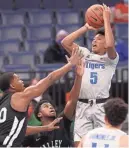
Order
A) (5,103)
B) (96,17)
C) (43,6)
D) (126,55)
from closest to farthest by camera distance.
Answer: (5,103), (96,17), (126,55), (43,6)

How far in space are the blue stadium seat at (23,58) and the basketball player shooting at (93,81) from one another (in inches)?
203

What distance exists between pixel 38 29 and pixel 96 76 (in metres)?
6.50

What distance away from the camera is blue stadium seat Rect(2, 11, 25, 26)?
53.2 ft

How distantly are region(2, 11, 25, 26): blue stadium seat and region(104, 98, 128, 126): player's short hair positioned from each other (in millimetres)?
9249

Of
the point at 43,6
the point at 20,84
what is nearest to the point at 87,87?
the point at 20,84

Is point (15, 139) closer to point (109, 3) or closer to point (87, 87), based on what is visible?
point (87, 87)

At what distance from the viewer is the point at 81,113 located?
9.80 metres

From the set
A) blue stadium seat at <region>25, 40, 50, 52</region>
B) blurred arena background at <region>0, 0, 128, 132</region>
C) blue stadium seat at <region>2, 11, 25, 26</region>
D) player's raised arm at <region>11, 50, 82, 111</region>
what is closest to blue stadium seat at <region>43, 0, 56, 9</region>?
blurred arena background at <region>0, 0, 128, 132</region>

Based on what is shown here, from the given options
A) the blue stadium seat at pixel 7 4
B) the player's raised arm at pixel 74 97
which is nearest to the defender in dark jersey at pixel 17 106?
the player's raised arm at pixel 74 97

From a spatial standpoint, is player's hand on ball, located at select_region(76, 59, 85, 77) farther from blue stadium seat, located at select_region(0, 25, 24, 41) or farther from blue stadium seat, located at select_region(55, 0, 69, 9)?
blue stadium seat, located at select_region(55, 0, 69, 9)

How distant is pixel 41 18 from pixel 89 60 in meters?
6.77

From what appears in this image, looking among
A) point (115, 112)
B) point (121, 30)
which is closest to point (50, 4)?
point (121, 30)

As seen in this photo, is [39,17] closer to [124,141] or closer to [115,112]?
[115,112]

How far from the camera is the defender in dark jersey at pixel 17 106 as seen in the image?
8469mm
